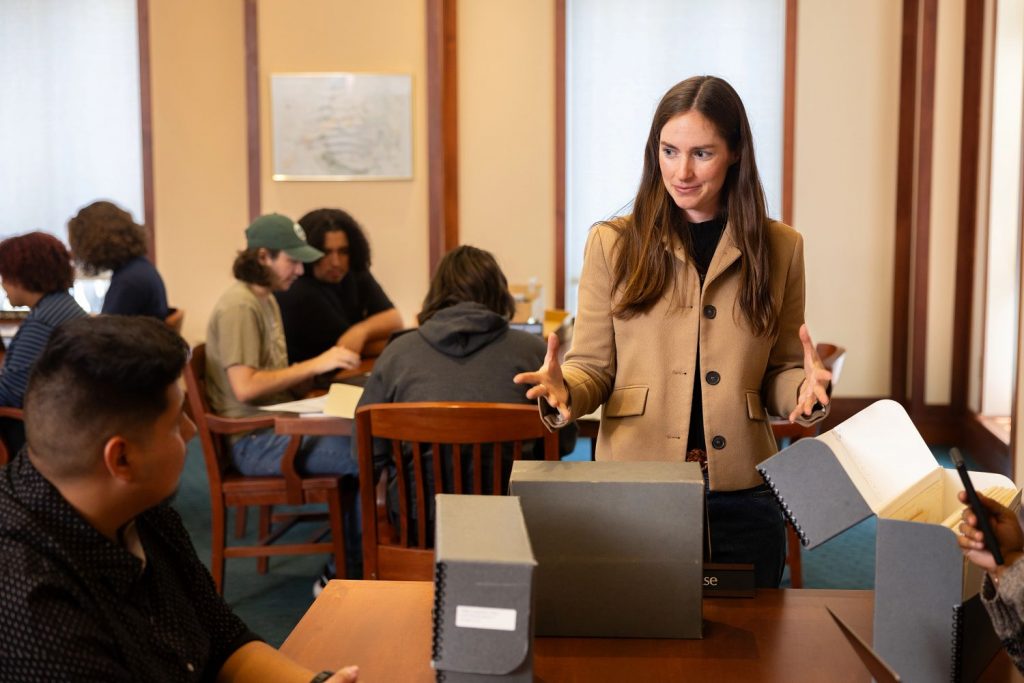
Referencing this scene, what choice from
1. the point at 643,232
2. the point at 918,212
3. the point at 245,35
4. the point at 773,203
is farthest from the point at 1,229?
the point at 643,232

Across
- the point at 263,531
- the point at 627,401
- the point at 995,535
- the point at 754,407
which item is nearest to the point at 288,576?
the point at 263,531

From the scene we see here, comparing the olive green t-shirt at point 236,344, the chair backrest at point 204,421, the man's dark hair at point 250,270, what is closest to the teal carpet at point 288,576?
the chair backrest at point 204,421

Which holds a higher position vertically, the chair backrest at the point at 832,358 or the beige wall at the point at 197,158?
the beige wall at the point at 197,158

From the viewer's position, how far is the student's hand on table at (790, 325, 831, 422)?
6.16ft

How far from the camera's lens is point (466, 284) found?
3.27m

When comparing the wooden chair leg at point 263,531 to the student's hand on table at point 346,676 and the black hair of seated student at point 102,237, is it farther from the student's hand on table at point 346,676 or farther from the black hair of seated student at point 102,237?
the student's hand on table at point 346,676

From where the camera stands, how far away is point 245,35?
20.2 ft

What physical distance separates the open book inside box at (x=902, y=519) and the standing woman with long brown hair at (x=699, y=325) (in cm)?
49

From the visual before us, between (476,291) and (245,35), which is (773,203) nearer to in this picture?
(245,35)

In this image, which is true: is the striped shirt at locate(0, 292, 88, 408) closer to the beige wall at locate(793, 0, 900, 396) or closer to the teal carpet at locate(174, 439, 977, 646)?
the teal carpet at locate(174, 439, 977, 646)

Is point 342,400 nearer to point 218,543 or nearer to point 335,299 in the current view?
point 218,543

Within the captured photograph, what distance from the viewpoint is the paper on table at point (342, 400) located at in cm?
333

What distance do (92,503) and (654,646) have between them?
0.73 metres

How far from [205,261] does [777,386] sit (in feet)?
16.4
